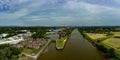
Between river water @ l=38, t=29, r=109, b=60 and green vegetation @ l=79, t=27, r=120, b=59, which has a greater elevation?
green vegetation @ l=79, t=27, r=120, b=59

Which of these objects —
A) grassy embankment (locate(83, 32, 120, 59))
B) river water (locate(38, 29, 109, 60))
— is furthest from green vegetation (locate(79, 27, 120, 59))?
river water (locate(38, 29, 109, 60))

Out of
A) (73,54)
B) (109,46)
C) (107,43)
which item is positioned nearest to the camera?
(73,54)

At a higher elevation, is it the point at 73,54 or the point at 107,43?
the point at 107,43

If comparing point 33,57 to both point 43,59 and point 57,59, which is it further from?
point 57,59

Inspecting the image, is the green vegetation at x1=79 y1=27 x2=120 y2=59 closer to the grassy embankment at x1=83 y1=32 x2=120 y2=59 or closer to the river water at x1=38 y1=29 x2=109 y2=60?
the grassy embankment at x1=83 y1=32 x2=120 y2=59

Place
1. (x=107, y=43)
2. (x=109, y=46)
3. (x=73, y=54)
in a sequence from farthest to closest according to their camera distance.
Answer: (x=107, y=43) < (x=109, y=46) < (x=73, y=54)

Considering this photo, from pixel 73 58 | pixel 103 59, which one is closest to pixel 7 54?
pixel 73 58

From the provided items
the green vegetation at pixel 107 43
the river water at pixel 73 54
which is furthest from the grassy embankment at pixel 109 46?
the river water at pixel 73 54

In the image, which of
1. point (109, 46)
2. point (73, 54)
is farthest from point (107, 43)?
point (73, 54)

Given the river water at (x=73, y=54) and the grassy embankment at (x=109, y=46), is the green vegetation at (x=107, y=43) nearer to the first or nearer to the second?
the grassy embankment at (x=109, y=46)

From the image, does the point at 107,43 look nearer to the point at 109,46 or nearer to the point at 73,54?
the point at 109,46

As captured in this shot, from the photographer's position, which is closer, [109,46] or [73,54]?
[73,54]
